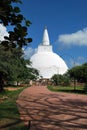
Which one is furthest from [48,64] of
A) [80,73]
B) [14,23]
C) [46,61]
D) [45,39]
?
[14,23]

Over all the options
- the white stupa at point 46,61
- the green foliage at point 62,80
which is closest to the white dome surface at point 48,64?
the white stupa at point 46,61

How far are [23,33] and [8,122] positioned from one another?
19.7 ft

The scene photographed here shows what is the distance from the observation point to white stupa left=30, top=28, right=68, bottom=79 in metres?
92.6

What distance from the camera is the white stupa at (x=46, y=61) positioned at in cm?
9262

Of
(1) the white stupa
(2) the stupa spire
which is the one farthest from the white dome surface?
(2) the stupa spire

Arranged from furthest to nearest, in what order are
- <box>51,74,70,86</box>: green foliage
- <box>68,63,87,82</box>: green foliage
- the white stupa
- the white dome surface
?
the white stupa → the white dome surface → <box>51,74,70,86</box>: green foliage → <box>68,63,87,82</box>: green foliage

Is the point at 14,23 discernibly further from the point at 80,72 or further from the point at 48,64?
the point at 48,64

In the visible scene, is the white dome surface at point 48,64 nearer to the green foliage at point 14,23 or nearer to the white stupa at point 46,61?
the white stupa at point 46,61

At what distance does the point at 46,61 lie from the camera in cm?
9456

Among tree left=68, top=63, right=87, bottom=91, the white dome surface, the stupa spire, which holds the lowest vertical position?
tree left=68, top=63, right=87, bottom=91

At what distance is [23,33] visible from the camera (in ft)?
15.6

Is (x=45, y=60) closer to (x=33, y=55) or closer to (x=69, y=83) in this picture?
(x=33, y=55)

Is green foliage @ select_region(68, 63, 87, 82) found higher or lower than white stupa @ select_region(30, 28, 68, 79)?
lower

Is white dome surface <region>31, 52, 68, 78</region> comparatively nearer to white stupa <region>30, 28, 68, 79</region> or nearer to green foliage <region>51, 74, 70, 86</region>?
white stupa <region>30, 28, 68, 79</region>
